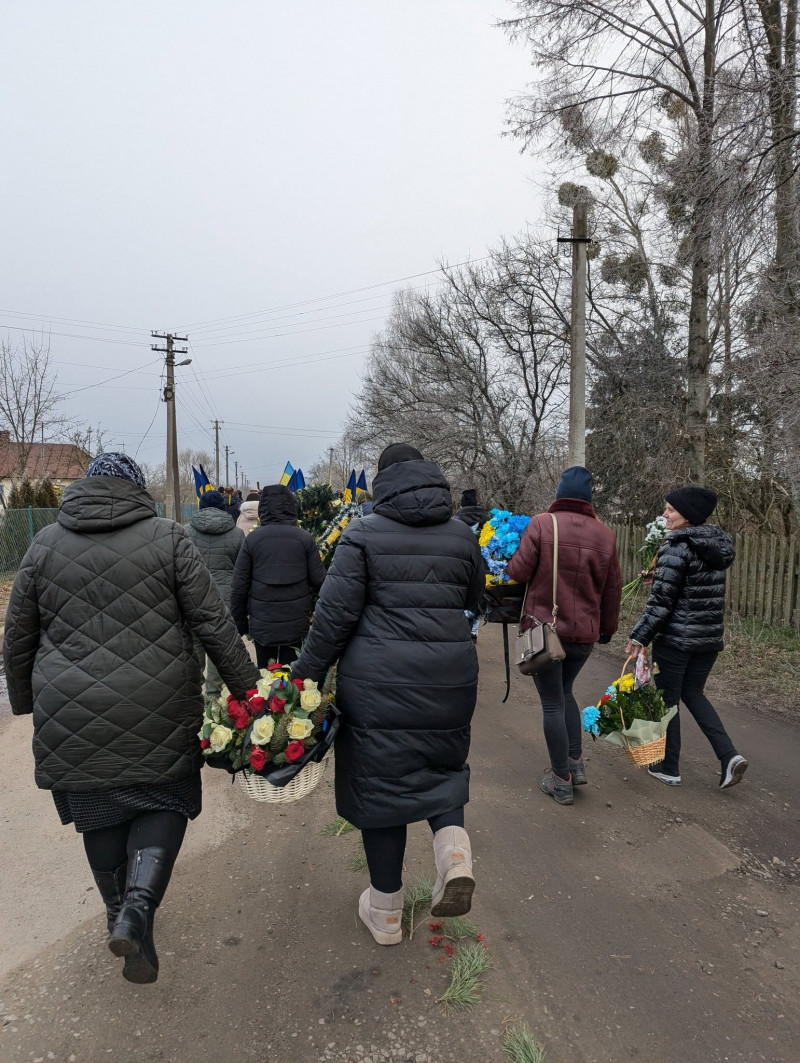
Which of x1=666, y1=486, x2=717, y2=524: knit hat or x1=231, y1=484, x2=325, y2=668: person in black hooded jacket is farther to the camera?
x1=231, y1=484, x2=325, y2=668: person in black hooded jacket

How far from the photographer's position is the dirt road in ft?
7.14

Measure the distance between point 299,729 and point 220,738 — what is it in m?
0.29

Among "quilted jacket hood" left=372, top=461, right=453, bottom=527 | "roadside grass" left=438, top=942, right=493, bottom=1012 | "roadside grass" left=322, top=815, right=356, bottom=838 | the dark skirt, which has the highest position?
"quilted jacket hood" left=372, top=461, right=453, bottom=527

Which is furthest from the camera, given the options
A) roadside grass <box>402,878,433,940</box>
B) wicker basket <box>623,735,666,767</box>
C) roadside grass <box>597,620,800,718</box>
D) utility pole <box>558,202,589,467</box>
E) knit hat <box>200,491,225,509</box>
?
utility pole <box>558,202,589,467</box>

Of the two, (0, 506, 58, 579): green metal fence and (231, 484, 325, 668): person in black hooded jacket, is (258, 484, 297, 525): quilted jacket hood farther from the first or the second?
(0, 506, 58, 579): green metal fence

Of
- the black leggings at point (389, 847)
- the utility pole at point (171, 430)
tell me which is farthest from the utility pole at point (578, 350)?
the utility pole at point (171, 430)

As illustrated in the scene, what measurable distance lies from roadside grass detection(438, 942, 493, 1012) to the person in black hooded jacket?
8.99 ft

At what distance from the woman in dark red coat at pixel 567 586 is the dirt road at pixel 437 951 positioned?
0.44m

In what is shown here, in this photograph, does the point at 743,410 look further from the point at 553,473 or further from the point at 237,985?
the point at 237,985

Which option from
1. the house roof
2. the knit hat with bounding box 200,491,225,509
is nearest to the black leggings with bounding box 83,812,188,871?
the knit hat with bounding box 200,491,225,509

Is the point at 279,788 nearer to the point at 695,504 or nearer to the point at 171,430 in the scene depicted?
the point at 695,504

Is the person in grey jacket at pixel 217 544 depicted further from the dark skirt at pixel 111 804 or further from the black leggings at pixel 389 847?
the black leggings at pixel 389 847

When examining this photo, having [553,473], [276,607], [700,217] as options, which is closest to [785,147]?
[700,217]

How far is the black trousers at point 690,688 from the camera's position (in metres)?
3.99
